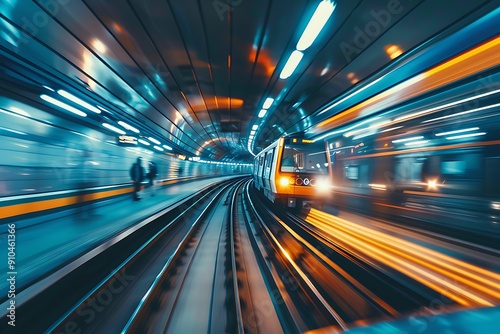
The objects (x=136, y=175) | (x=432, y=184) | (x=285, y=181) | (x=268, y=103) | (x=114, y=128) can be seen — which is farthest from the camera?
(x=136, y=175)

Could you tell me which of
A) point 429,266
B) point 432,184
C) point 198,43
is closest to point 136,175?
point 198,43

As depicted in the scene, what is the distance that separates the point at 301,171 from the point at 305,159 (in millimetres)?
430

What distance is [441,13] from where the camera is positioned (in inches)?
129

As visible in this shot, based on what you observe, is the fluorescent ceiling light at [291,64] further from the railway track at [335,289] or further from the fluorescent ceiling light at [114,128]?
the fluorescent ceiling light at [114,128]

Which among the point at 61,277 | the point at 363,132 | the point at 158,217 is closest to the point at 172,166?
the point at 158,217

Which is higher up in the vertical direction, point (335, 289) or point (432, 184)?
point (432, 184)

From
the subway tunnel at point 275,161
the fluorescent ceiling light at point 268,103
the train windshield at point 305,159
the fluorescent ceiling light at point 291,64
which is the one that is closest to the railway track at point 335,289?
the subway tunnel at point 275,161

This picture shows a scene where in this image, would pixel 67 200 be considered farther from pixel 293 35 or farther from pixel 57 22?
Answer: pixel 293 35

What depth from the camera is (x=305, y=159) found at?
694 centimetres

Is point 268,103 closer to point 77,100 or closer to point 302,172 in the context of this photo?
point 302,172

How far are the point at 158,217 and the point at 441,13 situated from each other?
724cm

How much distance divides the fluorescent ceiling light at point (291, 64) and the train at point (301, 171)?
1.95 m

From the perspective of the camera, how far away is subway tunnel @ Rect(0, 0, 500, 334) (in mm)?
2533

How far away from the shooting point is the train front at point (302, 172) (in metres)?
6.73
